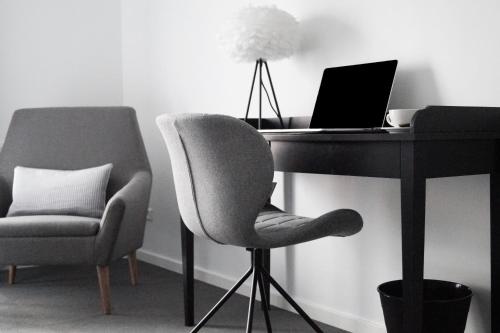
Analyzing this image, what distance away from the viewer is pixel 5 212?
3.04 m

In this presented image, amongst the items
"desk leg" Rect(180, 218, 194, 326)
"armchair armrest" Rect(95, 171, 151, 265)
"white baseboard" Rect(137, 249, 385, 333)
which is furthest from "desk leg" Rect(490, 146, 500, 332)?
"armchair armrest" Rect(95, 171, 151, 265)

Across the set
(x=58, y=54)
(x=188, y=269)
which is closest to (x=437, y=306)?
(x=188, y=269)

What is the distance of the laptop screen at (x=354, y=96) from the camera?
212 cm

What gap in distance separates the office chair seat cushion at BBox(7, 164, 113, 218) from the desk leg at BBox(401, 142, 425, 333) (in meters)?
1.76

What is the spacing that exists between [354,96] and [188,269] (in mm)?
961

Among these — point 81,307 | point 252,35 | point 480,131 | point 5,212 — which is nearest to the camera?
point 480,131

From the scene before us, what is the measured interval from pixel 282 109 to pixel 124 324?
1.15 meters

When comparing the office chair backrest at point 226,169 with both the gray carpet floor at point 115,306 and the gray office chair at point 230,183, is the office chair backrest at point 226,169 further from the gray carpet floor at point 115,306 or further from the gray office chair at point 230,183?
the gray carpet floor at point 115,306

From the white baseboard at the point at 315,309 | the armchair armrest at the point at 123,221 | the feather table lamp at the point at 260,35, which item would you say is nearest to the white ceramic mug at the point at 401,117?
the feather table lamp at the point at 260,35

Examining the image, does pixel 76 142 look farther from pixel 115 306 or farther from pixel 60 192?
pixel 115 306

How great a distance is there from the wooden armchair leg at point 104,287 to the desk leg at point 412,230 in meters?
1.49

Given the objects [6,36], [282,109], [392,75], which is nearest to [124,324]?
[282,109]

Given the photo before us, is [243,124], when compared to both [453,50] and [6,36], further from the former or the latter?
[6,36]

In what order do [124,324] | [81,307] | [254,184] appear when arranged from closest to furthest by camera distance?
[254,184]
[124,324]
[81,307]
